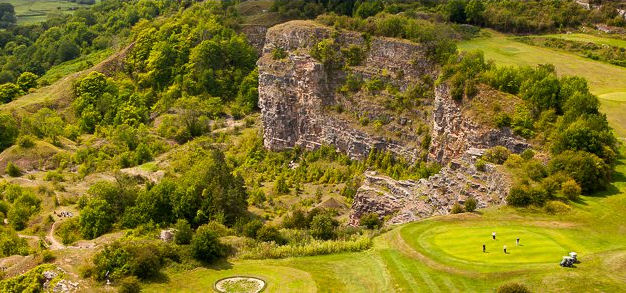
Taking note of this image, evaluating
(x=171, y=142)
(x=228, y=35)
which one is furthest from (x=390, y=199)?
(x=228, y=35)

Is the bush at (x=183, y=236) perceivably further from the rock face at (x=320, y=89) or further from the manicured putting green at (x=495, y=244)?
the rock face at (x=320, y=89)

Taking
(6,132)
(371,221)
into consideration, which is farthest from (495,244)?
(6,132)

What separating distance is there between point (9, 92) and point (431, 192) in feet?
308

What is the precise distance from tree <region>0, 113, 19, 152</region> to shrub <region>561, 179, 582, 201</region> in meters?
84.5

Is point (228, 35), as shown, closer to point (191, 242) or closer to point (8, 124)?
point (8, 124)

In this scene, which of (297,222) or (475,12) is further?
(475,12)

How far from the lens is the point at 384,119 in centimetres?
7919

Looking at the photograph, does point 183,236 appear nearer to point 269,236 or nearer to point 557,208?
point 269,236

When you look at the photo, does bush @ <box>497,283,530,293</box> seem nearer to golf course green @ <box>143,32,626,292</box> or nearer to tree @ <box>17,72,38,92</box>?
golf course green @ <box>143,32,626,292</box>

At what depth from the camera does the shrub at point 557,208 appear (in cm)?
4869

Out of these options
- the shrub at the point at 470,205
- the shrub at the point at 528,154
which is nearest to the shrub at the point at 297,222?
the shrub at the point at 470,205

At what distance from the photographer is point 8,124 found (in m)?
95.2

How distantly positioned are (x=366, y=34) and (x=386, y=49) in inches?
182

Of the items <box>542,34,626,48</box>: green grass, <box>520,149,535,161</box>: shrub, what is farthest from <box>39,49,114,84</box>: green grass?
<box>520,149,535,161</box>: shrub
